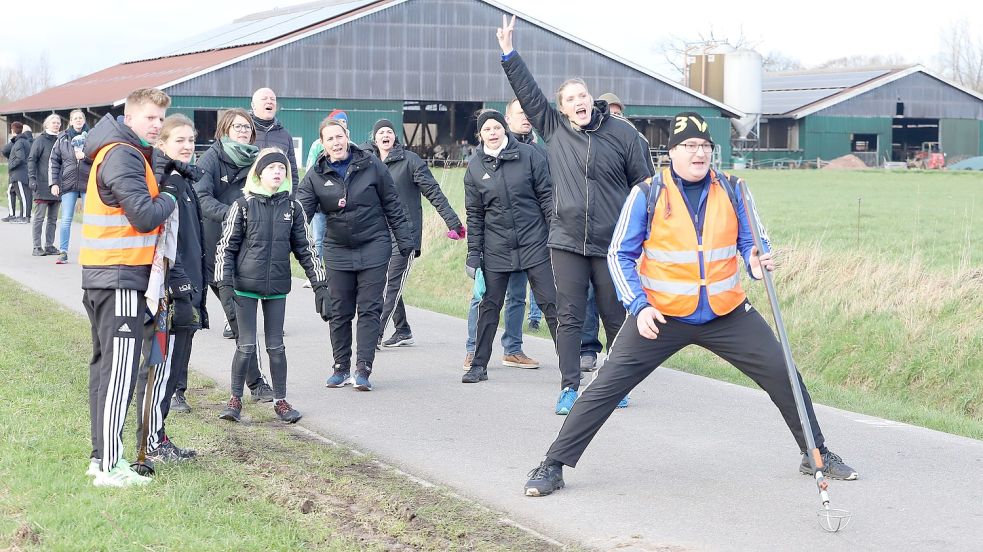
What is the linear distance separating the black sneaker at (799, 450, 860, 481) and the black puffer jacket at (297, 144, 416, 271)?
12.9ft

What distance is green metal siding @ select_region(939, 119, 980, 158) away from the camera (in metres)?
71.0

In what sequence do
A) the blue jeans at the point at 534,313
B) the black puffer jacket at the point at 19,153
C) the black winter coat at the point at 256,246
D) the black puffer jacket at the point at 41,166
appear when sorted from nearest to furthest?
the black winter coat at the point at 256,246 < the blue jeans at the point at 534,313 < the black puffer jacket at the point at 41,166 < the black puffer jacket at the point at 19,153

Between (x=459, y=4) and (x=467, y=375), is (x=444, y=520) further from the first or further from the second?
(x=459, y=4)

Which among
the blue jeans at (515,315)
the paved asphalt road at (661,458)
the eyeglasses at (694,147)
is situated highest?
the eyeglasses at (694,147)

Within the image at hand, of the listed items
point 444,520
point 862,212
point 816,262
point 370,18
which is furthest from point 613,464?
point 370,18

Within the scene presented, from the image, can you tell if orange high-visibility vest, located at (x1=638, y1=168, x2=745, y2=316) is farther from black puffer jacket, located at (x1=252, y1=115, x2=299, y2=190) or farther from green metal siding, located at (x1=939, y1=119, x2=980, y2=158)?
green metal siding, located at (x1=939, y1=119, x2=980, y2=158)

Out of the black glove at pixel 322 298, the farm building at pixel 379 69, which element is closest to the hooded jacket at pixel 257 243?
the black glove at pixel 322 298

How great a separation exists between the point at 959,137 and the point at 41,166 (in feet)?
205

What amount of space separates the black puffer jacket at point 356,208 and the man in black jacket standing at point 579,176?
5.41 feet

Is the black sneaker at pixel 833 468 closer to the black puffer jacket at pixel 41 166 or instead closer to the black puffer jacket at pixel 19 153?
the black puffer jacket at pixel 41 166

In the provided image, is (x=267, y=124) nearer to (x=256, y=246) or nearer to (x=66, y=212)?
(x=256, y=246)

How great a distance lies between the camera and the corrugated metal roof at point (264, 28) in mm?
53375

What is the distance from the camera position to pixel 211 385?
30.8ft

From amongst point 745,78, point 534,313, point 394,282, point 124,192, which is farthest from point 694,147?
point 745,78
